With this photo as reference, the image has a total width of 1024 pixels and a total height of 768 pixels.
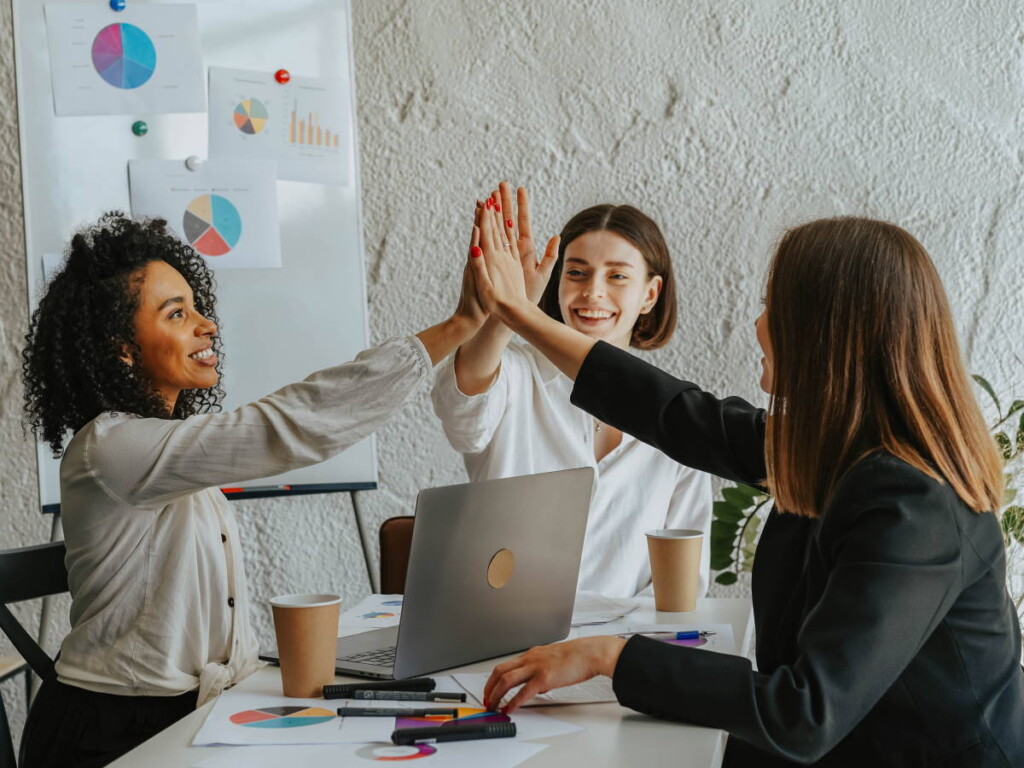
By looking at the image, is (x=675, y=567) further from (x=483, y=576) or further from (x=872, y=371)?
(x=872, y=371)

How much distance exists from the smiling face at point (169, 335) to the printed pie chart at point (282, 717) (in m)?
0.64

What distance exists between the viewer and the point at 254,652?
1477 mm

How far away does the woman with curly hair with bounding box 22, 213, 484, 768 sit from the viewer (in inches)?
51.7

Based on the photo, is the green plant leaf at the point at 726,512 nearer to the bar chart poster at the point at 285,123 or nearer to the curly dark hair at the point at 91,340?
the bar chart poster at the point at 285,123

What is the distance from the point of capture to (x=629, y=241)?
2.06m

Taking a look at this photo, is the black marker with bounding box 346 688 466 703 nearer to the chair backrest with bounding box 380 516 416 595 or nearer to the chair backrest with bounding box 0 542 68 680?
the chair backrest with bounding box 0 542 68 680

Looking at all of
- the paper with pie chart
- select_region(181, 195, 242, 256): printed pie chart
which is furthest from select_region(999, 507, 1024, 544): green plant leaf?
the paper with pie chart

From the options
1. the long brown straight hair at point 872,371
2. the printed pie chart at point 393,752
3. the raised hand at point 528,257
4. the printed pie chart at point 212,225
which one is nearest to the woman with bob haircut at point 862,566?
the long brown straight hair at point 872,371

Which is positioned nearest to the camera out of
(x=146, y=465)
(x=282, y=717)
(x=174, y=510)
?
(x=282, y=717)

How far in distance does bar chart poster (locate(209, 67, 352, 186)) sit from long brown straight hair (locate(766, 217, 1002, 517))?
1.54 meters

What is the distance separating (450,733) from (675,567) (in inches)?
22.4

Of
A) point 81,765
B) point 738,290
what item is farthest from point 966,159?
point 81,765

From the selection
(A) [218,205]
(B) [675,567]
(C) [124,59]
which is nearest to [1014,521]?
(B) [675,567]

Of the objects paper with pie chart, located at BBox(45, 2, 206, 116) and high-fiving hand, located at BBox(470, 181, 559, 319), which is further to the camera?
paper with pie chart, located at BBox(45, 2, 206, 116)
